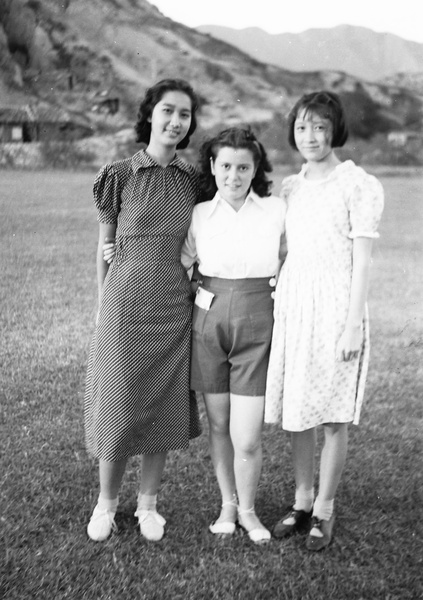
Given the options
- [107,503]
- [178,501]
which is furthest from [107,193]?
[178,501]

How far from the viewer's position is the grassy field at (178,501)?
1957 millimetres

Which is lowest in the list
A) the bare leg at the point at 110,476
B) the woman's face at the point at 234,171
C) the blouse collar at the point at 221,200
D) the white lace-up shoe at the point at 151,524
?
the white lace-up shoe at the point at 151,524

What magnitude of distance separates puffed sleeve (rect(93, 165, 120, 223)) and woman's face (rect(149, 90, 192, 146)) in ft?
0.57

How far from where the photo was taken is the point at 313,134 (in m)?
1.91

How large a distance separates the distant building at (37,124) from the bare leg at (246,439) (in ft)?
13.0

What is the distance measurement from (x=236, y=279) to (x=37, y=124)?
12.9 feet

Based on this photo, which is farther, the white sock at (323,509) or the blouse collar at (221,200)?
the white sock at (323,509)

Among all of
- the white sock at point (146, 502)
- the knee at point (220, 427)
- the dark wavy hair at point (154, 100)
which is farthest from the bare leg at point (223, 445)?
the dark wavy hair at point (154, 100)

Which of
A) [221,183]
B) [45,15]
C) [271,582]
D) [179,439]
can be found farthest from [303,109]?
[45,15]

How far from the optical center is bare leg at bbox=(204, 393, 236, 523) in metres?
2.05

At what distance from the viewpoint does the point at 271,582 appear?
195 centimetres

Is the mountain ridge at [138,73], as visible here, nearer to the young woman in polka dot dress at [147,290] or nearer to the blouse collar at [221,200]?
the young woman in polka dot dress at [147,290]

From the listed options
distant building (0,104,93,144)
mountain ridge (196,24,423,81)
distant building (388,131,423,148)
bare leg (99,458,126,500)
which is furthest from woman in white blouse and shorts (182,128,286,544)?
distant building (388,131,423,148)

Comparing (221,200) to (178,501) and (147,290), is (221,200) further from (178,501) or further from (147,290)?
(178,501)
